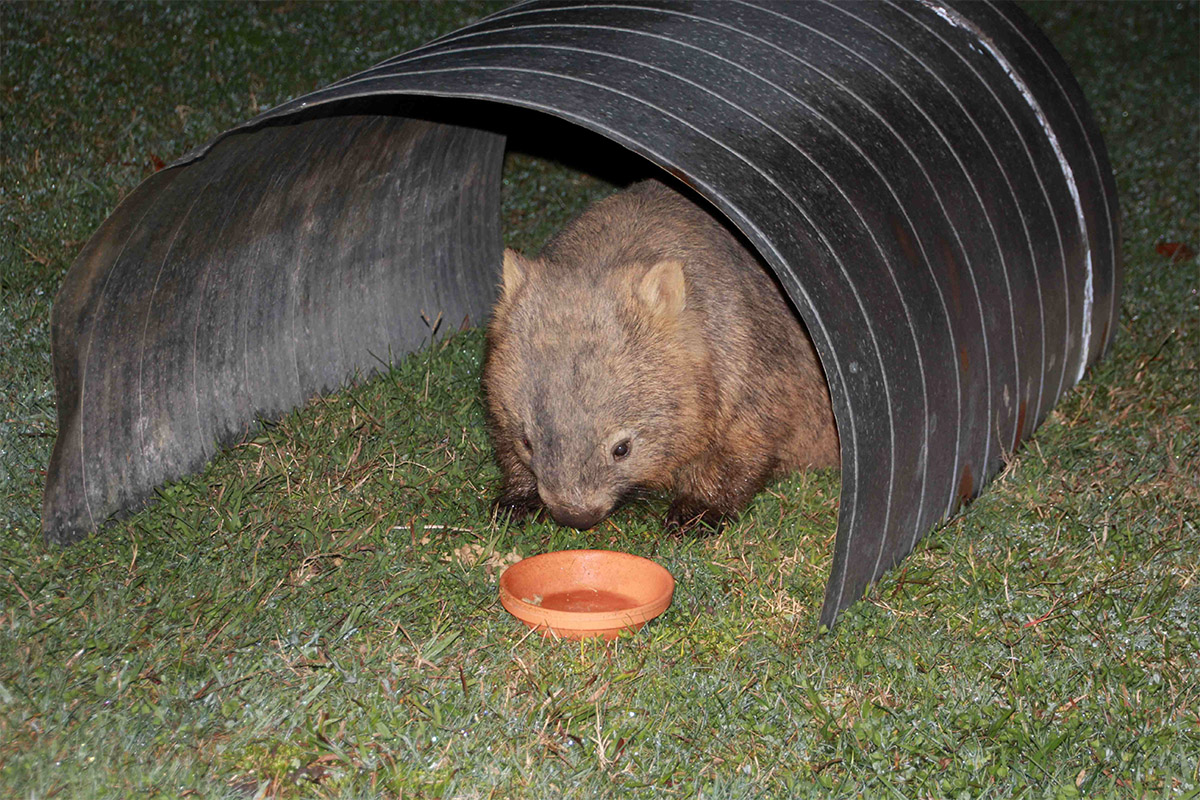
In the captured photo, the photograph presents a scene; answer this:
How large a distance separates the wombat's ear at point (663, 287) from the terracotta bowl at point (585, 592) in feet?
2.96

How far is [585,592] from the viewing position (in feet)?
13.7

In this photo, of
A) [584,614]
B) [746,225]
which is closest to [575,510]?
[584,614]

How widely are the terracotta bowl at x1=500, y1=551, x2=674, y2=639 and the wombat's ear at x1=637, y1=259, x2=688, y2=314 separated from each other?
90 centimetres

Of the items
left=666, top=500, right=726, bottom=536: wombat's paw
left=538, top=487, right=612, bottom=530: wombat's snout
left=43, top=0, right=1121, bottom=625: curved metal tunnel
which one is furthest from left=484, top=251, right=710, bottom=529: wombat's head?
left=43, top=0, right=1121, bottom=625: curved metal tunnel

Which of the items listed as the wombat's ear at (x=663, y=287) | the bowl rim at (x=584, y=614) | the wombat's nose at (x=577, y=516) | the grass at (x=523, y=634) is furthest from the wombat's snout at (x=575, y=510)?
the wombat's ear at (x=663, y=287)

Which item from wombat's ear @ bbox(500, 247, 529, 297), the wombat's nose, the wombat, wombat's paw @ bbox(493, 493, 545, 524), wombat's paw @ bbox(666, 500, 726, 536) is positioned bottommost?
wombat's paw @ bbox(666, 500, 726, 536)

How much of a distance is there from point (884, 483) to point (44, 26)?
716 cm

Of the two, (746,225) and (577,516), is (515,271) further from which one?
(746,225)

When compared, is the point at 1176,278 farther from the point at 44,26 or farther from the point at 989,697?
the point at 44,26

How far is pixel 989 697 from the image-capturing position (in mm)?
3582

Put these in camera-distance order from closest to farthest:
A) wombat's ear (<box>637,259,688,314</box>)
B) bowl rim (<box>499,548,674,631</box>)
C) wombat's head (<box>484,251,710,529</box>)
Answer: bowl rim (<box>499,548,674,631</box>) → wombat's head (<box>484,251,710,529</box>) → wombat's ear (<box>637,259,688,314</box>)

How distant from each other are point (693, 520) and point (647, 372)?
78cm

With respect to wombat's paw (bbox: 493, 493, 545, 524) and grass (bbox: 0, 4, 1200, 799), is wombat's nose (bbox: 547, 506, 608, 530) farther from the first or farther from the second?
wombat's paw (bbox: 493, 493, 545, 524)

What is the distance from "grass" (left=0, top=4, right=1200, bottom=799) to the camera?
10.5ft
